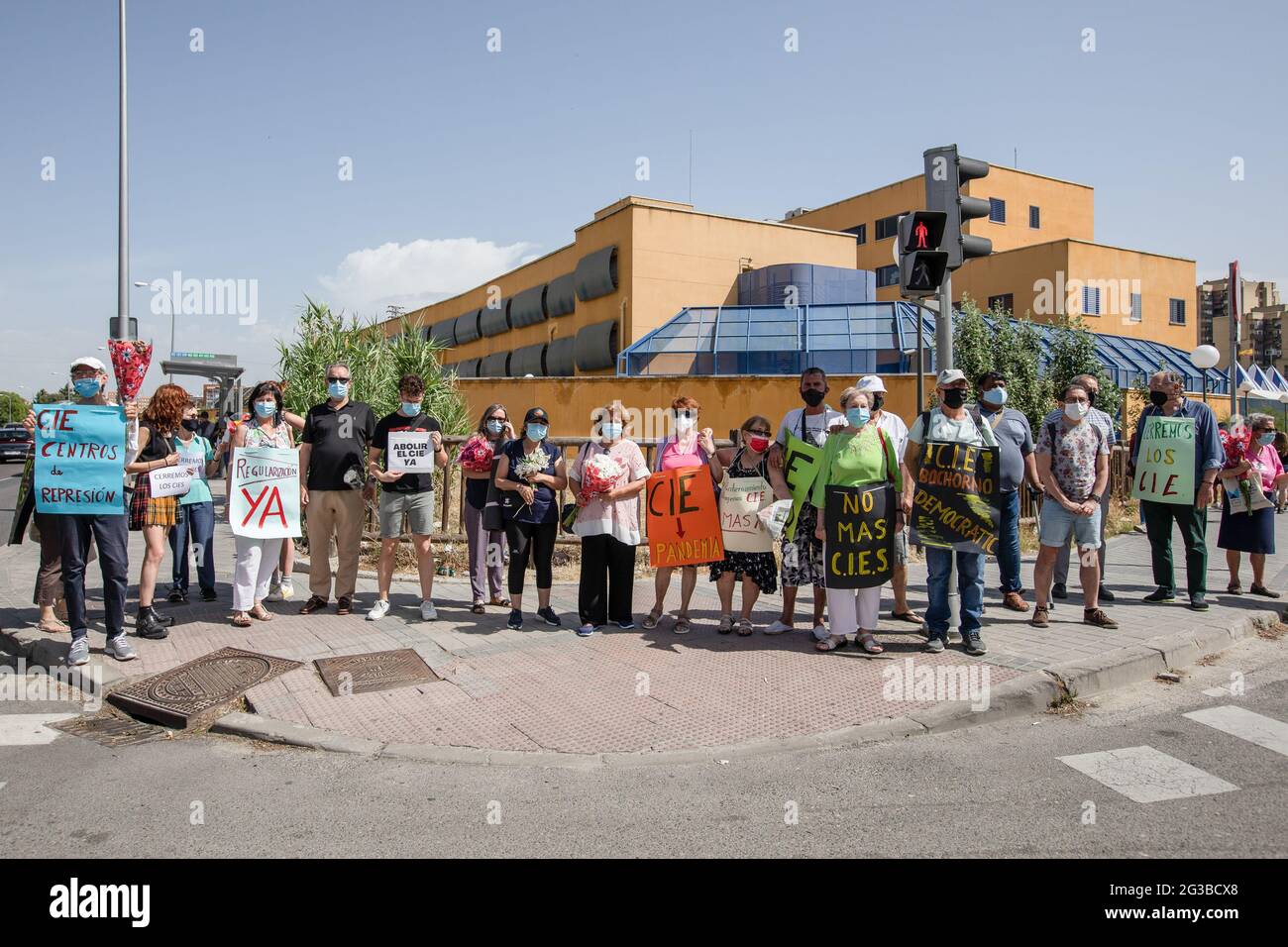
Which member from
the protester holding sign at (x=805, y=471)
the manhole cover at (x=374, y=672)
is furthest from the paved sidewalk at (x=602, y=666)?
the protester holding sign at (x=805, y=471)

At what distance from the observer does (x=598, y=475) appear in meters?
7.04

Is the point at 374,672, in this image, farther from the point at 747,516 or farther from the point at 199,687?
the point at 747,516

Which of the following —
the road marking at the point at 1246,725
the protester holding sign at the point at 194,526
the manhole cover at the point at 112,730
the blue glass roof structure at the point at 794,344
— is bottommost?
the manhole cover at the point at 112,730

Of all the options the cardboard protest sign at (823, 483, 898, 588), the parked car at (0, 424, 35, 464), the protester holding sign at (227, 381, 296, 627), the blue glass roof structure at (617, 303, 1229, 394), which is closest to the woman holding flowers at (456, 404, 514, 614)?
the protester holding sign at (227, 381, 296, 627)

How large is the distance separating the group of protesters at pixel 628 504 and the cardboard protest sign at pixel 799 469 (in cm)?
2

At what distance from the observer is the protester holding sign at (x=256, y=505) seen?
24.0 feet

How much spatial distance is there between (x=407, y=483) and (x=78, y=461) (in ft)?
7.93

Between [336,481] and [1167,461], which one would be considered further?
[1167,461]

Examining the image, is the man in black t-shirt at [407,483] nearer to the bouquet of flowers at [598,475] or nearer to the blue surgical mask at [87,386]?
the bouquet of flowers at [598,475]

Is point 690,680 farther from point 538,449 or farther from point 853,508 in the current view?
point 538,449

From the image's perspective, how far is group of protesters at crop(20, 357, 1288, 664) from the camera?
21.3ft

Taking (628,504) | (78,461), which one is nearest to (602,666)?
(628,504)

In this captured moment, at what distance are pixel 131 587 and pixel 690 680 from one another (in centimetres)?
649
